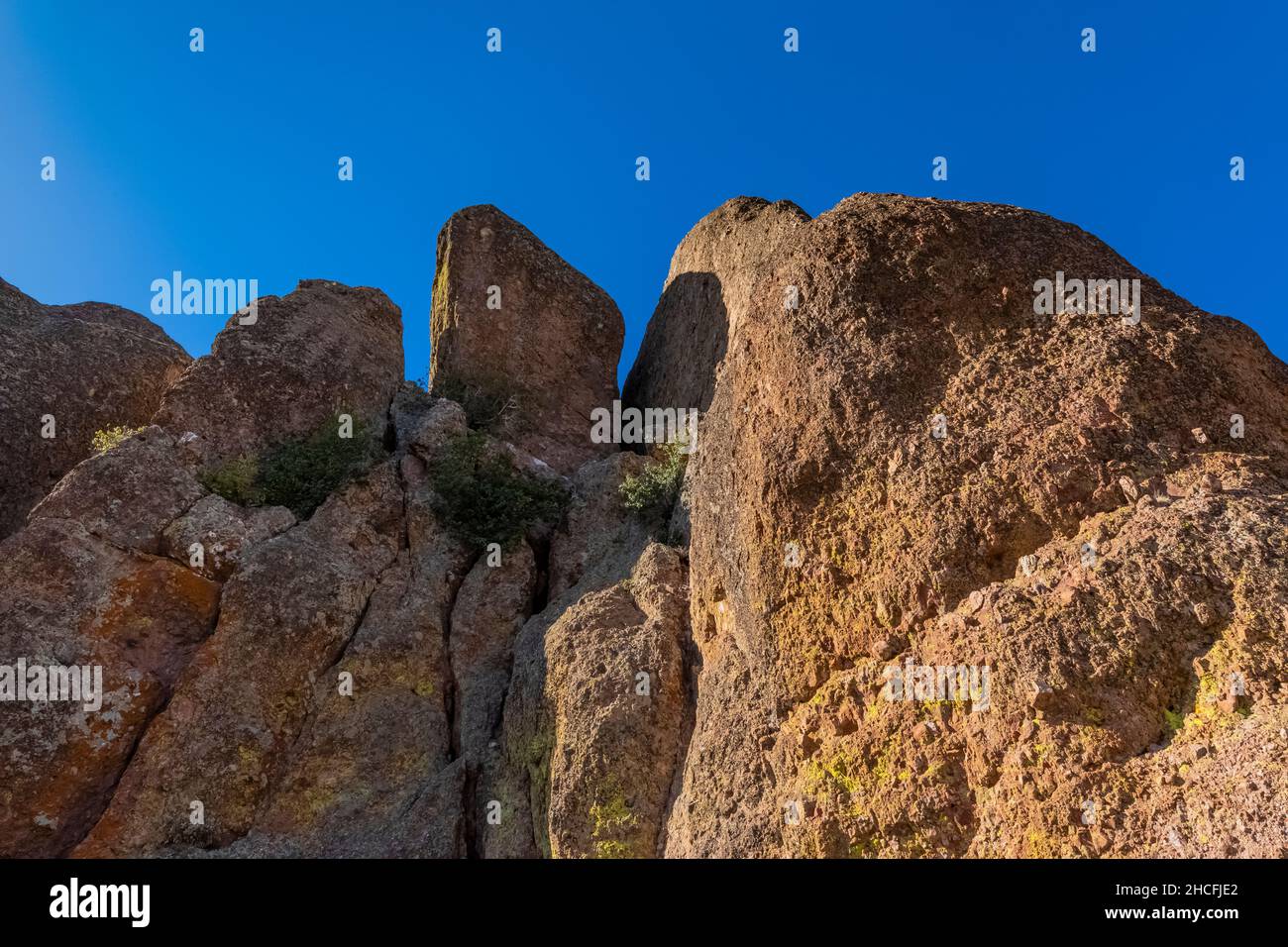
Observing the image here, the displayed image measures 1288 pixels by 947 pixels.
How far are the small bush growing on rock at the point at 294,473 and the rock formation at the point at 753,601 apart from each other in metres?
0.06

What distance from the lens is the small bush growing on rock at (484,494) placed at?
41.5 ft

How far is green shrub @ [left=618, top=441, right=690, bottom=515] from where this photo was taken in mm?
12547

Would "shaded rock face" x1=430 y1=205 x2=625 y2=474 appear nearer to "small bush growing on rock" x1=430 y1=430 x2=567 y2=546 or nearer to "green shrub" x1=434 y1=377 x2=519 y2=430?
"green shrub" x1=434 y1=377 x2=519 y2=430

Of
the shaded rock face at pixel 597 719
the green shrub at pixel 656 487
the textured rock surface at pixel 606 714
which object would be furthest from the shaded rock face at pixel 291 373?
the textured rock surface at pixel 606 714

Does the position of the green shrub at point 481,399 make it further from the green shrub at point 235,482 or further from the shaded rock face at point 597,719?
the shaded rock face at point 597,719

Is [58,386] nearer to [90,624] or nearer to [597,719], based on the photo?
[90,624]

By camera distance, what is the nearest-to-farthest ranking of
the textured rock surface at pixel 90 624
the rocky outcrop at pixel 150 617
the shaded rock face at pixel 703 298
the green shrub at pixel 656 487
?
1. the textured rock surface at pixel 90 624
2. the rocky outcrop at pixel 150 617
3. the green shrub at pixel 656 487
4. the shaded rock face at pixel 703 298

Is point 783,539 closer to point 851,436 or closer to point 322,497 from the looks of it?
point 851,436

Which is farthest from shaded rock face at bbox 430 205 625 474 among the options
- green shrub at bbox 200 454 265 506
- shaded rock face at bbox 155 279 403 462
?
green shrub at bbox 200 454 265 506

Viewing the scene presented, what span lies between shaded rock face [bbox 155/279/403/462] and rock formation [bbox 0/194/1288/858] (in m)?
0.07

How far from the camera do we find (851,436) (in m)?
8.23

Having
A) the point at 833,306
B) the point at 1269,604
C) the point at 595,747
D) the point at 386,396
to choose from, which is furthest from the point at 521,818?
the point at 386,396

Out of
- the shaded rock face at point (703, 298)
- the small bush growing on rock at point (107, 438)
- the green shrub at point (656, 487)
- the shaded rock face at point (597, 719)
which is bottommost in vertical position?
the shaded rock face at point (597, 719)

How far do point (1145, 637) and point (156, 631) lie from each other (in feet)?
31.6
